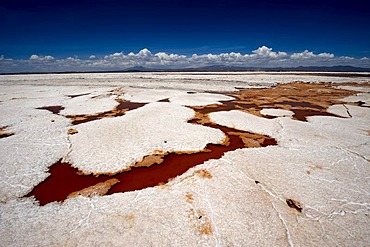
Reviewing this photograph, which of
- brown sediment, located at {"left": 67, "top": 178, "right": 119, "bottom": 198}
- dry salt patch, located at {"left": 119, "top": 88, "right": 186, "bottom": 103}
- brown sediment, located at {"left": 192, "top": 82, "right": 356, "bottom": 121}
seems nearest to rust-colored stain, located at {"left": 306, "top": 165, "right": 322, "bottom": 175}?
brown sediment, located at {"left": 67, "top": 178, "right": 119, "bottom": 198}

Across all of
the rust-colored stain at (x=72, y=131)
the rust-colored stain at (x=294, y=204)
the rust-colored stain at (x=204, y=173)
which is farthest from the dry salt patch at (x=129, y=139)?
the rust-colored stain at (x=294, y=204)

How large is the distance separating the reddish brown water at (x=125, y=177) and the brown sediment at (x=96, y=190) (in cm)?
13

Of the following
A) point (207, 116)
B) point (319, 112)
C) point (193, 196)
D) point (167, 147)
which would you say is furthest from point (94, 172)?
point (319, 112)

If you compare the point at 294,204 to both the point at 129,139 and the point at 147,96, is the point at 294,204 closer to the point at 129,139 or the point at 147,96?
the point at 129,139

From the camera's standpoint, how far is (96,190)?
508 cm

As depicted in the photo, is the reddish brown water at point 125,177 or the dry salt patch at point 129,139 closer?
the reddish brown water at point 125,177

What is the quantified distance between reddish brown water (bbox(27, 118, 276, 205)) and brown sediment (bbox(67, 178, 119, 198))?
0.43 ft

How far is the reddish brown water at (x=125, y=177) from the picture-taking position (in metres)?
5.10

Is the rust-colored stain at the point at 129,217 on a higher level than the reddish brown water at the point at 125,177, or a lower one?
higher

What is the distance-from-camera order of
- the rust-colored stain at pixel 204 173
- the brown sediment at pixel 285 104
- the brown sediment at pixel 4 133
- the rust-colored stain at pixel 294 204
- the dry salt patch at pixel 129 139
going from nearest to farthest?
1. the rust-colored stain at pixel 294 204
2. the rust-colored stain at pixel 204 173
3. the dry salt patch at pixel 129 139
4. the brown sediment at pixel 4 133
5. the brown sediment at pixel 285 104

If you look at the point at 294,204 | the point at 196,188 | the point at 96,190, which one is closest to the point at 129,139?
the point at 96,190

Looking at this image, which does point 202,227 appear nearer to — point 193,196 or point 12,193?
point 193,196

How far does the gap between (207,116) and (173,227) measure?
830 cm

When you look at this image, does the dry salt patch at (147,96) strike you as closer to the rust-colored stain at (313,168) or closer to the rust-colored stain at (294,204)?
the rust-colored stain at (313,168)
